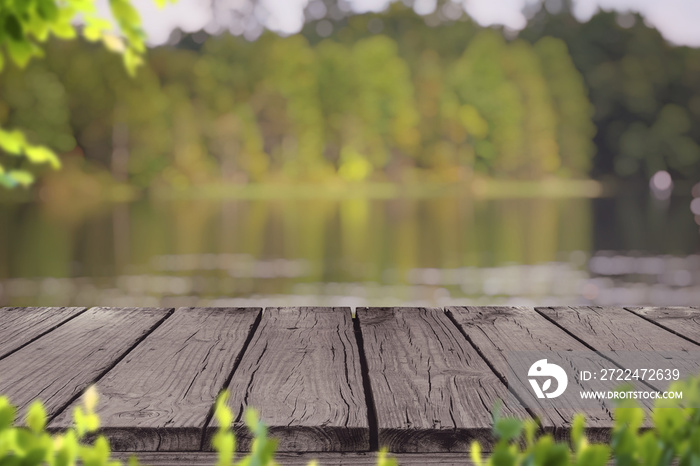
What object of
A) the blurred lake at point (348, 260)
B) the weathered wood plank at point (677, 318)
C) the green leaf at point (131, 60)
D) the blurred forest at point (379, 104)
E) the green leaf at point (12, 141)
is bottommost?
the blurred lake at point (348, 260)

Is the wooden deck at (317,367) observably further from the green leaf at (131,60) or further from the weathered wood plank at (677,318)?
the green leaf at (131,60)

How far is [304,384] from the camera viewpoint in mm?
1622

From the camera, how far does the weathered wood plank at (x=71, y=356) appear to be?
1.57 m

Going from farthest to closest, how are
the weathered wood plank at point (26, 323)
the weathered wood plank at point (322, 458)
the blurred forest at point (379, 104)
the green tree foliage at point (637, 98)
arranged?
the green tree foliage at point (637, 98) < the blurred forest at point (379, 104) < the weathered wood plank at point (26, 323) < the weathered wood plank at point (322, 458)

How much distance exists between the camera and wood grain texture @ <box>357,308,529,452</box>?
1336mm

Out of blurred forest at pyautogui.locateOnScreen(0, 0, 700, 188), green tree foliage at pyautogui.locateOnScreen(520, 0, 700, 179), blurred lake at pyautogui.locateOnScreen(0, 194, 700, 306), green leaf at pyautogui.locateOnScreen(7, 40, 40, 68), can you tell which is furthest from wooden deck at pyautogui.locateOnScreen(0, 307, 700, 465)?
green tree foliage at pyautogui.locateOnScreen(520, 0, 700, 179)

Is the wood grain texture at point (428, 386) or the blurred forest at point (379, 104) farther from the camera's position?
the blurred forest at point (379, 104)

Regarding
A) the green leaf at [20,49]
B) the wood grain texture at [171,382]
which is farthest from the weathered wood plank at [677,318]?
the green leaf at [20,49]

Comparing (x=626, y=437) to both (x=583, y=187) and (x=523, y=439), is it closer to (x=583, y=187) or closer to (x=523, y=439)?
(x=523, y=439)

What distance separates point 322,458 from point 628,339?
1113 millimetres

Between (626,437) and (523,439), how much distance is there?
0.66 m

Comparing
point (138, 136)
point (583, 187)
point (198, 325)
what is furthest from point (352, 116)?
point (198, 325)

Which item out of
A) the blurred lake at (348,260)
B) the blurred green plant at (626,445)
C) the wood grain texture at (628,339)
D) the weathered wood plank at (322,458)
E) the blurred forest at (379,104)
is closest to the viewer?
the blurred green plant at (626,445)

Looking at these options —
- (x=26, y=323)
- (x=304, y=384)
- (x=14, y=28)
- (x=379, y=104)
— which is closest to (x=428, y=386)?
(x=304, y=384)
